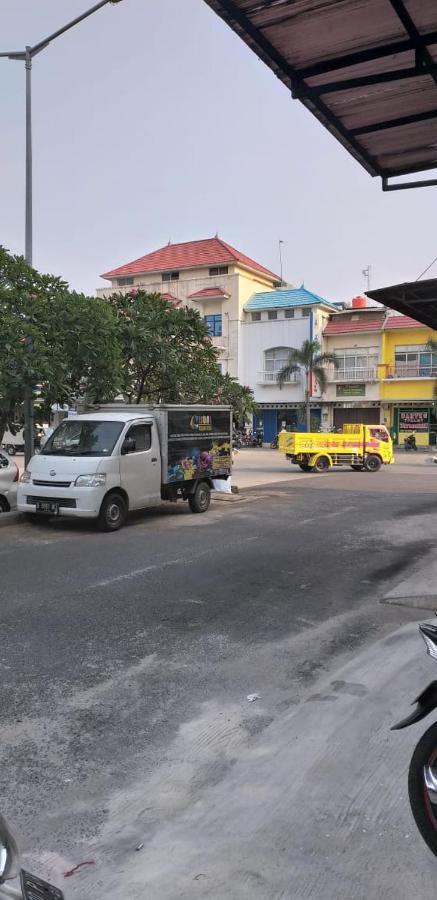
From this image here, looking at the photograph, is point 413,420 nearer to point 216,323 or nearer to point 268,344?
point 268,344

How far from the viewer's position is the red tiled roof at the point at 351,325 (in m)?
45.3

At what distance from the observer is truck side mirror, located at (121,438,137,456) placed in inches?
447

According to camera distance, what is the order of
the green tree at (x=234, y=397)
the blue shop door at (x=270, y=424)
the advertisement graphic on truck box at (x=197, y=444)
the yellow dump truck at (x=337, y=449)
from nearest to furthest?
the advertisement graphic on truck box at (x=197, y=444)
the green tree at (x=234, y=397)
the yellow dump truck at (x=337, y=449)
the blue shop door at (x=270, y=424)

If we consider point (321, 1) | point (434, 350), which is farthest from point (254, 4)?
point (434, 350)

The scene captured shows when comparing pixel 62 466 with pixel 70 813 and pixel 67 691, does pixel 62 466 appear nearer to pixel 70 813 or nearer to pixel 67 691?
pixel 67 691

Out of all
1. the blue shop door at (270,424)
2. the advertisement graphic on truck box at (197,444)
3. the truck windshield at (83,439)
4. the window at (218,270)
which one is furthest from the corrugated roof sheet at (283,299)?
the truck windshield at (83,439)

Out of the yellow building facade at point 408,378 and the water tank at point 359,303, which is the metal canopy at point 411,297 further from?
the water tank at point 359,303

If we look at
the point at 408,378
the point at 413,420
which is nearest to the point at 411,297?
the point at 408,378

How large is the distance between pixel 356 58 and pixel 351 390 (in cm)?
4260

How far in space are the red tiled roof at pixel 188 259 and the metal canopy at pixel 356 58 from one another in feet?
140

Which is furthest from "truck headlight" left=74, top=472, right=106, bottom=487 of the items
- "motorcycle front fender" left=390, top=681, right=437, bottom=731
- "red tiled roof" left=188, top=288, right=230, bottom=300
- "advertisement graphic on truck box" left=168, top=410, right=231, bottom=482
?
"red tiled roof" left=188, top=288, right=230, bottom=300

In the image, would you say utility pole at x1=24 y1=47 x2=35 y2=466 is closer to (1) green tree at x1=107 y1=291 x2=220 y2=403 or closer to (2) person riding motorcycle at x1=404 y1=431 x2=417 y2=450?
(1) green tree at x1=107 y1=291 x2=220 y2=403

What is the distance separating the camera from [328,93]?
16.8 ft

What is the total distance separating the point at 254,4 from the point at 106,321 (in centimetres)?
790
